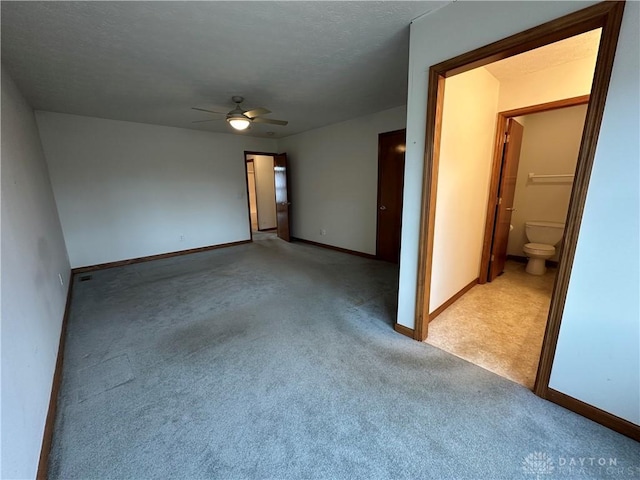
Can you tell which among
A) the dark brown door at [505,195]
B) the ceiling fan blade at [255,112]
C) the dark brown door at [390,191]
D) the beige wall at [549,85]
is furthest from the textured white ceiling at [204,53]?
the dark brown door at [505,195]

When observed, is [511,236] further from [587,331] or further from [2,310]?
[2,310]

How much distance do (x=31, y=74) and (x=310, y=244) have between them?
458cm

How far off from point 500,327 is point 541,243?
7.43 feet

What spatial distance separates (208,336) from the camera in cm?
229

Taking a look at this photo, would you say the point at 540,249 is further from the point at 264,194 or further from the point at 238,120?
the point at 264,194

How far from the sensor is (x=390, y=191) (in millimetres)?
4199

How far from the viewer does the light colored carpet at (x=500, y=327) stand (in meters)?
1.91

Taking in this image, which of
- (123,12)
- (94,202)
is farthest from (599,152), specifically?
(94,202)

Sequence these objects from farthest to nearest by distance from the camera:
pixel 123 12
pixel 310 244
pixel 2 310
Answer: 1. pixel 310 244
2. pixel 123 12
3. pixel 2 310

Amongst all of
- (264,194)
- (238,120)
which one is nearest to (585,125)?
(238,120)

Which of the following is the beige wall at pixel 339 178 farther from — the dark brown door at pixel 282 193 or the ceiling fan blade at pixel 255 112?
the ceiling fan blade at pixel 255 112

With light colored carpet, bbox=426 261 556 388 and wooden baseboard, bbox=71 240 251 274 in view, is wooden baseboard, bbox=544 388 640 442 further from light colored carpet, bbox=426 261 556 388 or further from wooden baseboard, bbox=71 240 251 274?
wooden baseboard, bbox=71 240 251 274

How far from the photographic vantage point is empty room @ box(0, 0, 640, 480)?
124cm

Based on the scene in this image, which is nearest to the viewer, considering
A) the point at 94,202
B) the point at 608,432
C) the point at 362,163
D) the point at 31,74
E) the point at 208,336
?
the point at 608,432
